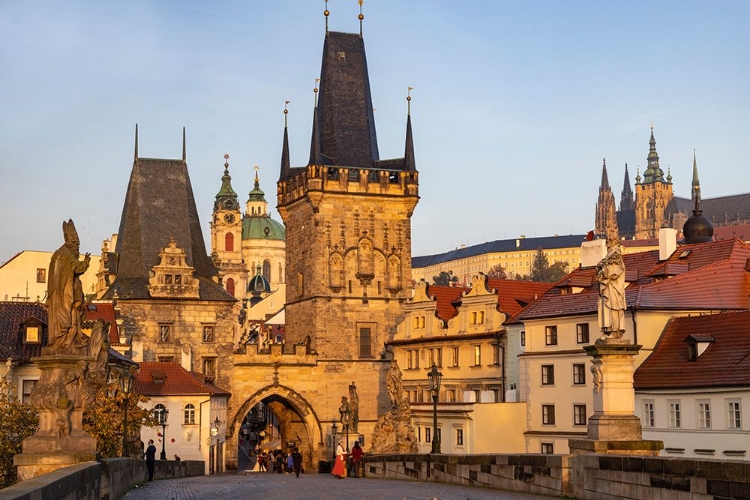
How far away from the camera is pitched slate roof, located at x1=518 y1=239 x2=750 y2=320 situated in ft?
163

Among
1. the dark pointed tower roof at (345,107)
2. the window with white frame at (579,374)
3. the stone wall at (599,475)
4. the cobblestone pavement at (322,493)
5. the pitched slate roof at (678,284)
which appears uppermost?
the dark pointed tower roof at (345,107)

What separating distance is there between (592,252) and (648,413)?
781 inches

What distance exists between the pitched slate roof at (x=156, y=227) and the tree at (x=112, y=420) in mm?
34959

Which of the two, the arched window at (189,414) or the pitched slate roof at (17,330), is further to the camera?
the arched window at (189,414)

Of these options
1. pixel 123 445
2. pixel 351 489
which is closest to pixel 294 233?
pixel 123 445

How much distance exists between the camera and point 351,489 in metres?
27.8

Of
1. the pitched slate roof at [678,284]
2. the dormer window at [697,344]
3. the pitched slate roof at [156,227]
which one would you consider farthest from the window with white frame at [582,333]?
the pitched slate roof at [156,227]

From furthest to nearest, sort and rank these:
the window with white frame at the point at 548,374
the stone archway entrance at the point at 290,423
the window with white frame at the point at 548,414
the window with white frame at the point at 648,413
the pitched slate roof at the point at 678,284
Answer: the stone archway entrance at the point at 290,423 → the window with white frame at the point at 548,374 → the window with white frame at the point at 548,414 → the pitched slate roof at the point at 678,284 → the window with white frame at the point at 648,413

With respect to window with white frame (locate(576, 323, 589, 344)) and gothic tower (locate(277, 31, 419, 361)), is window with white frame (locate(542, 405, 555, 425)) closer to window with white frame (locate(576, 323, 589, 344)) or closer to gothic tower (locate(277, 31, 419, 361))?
window with white frame (locate(576, 323, 589, 344))

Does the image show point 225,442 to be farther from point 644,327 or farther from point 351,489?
point 351,489

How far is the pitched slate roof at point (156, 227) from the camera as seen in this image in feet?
253

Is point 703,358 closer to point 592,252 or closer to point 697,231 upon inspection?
point 592,252

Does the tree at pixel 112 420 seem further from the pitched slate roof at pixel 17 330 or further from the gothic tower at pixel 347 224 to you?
the gothic tower at pixel 347 224

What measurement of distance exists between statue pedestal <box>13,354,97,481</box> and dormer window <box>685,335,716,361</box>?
26.2 metres
